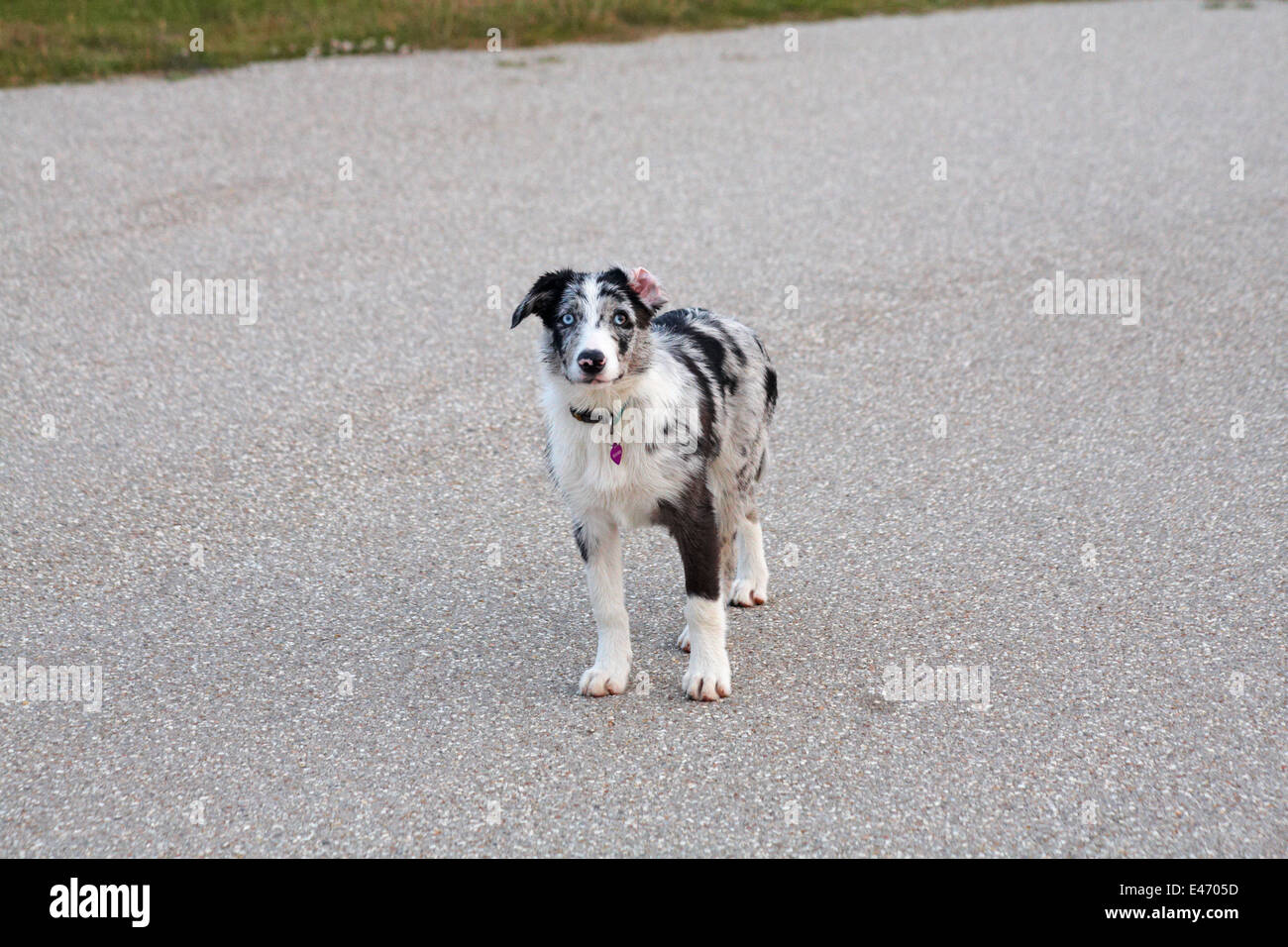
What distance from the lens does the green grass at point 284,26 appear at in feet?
40.8

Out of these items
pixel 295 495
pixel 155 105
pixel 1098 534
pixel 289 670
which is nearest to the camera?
pixel 289 670

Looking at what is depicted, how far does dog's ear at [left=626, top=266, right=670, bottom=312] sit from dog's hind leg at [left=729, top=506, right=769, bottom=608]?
1.19m

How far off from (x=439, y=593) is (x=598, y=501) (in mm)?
1283

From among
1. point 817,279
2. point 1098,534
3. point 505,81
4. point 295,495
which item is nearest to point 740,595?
point 1098,534

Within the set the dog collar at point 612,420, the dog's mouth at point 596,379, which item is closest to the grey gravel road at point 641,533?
the dog collar at point 612,420

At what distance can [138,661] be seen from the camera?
519cm

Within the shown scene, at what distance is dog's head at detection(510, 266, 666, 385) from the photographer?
14.8 feet

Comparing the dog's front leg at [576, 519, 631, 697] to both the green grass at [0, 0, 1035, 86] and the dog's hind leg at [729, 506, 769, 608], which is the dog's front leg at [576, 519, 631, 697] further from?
the green grass at [0, 0, 1035, 86]

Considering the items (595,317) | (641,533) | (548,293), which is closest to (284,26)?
(641,533)

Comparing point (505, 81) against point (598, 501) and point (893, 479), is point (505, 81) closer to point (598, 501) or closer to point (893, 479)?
point (893, 479)

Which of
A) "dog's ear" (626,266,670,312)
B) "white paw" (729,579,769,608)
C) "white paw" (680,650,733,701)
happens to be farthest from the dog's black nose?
"white paw" (729,579,769,608)

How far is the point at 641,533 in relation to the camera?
642 centimetres

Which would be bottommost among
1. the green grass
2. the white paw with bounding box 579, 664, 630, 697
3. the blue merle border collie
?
the white paw with bounding box 579, 664, 630, 697

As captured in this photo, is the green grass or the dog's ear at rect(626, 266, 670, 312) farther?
the green grass
